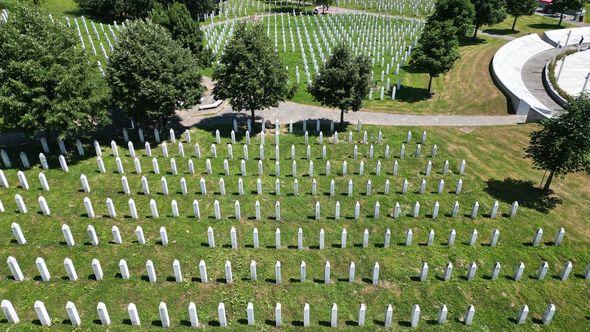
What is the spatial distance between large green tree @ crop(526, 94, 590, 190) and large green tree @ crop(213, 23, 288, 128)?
50.9 ft

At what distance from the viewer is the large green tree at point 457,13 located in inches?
1783

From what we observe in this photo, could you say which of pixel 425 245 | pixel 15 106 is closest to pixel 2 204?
pixel 15 106

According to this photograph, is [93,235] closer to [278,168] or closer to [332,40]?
[278,168]

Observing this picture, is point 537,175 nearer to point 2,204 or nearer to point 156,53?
point 156,53

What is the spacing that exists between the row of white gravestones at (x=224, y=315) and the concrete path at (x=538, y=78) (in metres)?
24.3

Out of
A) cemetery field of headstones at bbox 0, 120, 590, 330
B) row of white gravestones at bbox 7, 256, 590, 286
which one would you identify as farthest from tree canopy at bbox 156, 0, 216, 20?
row of white gravestones at bbox 7, 256, 590, 286

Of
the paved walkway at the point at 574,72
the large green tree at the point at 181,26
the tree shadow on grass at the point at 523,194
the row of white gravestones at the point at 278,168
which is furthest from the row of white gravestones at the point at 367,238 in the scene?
the paved walkway at the point at 574,72

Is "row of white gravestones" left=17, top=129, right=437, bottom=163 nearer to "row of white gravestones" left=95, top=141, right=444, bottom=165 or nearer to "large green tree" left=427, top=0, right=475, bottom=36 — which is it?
"row of white gravestones" left=95, top=141, right=444, bottom=165

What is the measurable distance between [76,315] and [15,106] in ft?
41.9

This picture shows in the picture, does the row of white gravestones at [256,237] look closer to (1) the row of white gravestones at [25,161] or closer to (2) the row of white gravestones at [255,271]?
(2) the row of white gravestones at [255,271]

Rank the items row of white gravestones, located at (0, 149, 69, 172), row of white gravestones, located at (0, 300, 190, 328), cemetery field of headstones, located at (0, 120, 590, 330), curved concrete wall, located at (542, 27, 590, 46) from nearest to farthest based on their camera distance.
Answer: row of white gravestones, located at (0, 300, 190, 328) → cemetery field of headstones, located at (0, 120, 590, 330) → row of white gravestones, located at (0, 149, 69, 172) → curved concrete wall, located at (542, 27, 590, 46)

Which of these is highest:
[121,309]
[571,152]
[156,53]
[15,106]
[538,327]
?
[156,53]

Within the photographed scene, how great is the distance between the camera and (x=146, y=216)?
1877 cm

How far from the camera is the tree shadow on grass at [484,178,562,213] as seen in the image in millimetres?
21531
